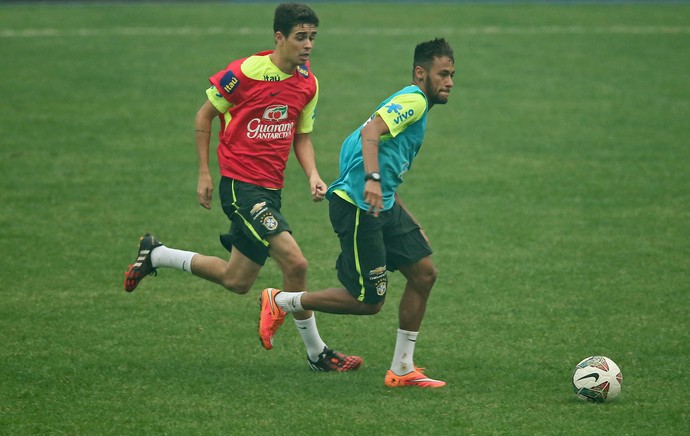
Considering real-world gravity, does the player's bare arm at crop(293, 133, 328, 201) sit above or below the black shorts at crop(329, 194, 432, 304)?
above

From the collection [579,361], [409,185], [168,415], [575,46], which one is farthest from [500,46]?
[168,415]

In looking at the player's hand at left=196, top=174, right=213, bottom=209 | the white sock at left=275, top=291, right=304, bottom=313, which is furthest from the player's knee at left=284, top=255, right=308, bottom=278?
the player's hand at left=196, top=174, right=213, bottom=209

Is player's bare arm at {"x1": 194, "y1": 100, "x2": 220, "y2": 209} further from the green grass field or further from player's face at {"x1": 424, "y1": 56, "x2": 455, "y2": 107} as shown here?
player's face at {"x1": 424, "y1": 56, "x2": 455, "y2": 107}

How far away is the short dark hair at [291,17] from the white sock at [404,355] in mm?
2316

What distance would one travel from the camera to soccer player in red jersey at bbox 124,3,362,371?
24.8 feet

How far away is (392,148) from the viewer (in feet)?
23.4

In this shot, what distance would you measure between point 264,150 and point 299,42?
0.83 meters

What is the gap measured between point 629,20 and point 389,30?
5501 millimetres

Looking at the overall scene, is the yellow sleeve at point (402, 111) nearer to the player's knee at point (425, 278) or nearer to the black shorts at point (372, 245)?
the black shorts at point (372, 245)

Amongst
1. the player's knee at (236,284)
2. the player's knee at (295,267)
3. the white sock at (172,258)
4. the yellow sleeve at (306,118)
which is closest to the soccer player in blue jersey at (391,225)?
the player's knee at (295,267)

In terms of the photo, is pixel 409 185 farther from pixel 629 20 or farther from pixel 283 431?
pixel 629 20

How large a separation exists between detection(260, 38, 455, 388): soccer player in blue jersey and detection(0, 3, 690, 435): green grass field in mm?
539

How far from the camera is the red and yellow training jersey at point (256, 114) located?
773 cm

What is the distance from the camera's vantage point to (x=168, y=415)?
6.64 meters
